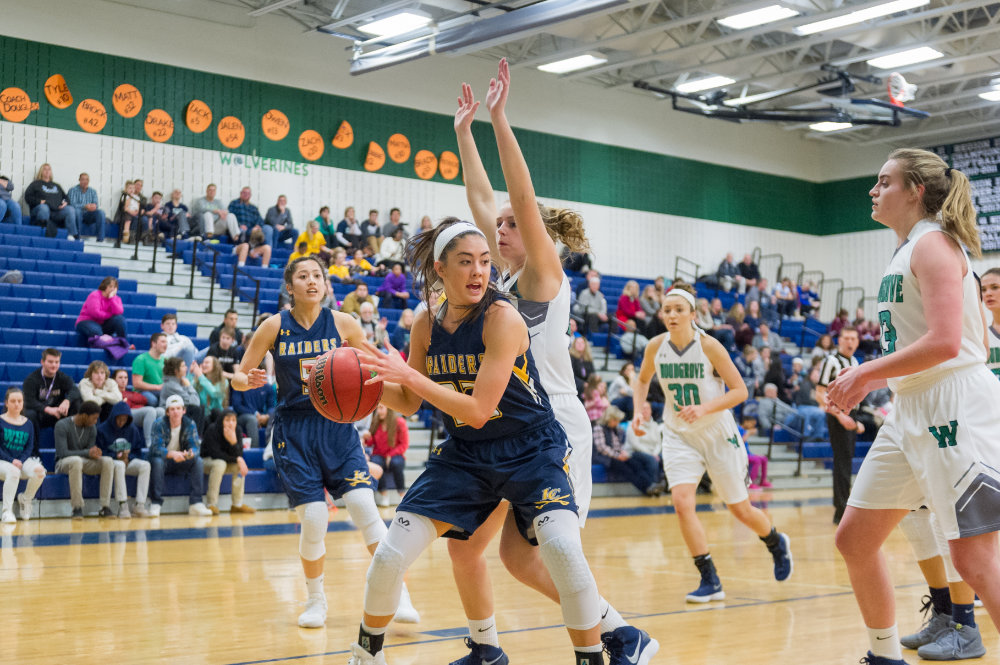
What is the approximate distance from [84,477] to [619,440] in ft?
20.9

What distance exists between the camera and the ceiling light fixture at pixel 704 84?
787 inches

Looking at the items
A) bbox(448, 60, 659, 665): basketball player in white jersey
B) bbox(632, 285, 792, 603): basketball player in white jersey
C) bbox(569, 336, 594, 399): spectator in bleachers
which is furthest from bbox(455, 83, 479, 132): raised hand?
bbox(569, 336, 594, 399): spectator in bleachers

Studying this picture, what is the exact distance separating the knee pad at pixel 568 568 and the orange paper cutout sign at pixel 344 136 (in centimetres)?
1623

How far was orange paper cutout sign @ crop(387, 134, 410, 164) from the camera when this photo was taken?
1928cm

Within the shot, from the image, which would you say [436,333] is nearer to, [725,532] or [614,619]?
[614,619]

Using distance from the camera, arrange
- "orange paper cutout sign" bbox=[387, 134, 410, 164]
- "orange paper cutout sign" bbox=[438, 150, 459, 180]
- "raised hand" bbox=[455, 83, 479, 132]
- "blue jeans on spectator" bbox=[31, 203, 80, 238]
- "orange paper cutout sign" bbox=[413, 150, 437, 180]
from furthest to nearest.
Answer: "orange paper cutout sign" bbox=[438, 150, 459, 180] → "orange paper cutout sign" bbox=[413, 150, 437, 180] → "orange paper cutout sign" bbox=[387, 134, 410, 164] → "blue jeans on spectator" bbox=[31, 203, 80, 238] → "raised hand" bbox=[455, 83, 479, 132]

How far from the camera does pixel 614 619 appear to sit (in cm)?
359

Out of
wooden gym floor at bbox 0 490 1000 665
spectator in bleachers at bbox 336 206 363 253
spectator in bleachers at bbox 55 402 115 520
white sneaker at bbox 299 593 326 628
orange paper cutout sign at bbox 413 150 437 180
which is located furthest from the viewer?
orange paper cutout sign at bbox 413 150 437 180

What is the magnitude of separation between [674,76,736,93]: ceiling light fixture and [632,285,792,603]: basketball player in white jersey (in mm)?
14813

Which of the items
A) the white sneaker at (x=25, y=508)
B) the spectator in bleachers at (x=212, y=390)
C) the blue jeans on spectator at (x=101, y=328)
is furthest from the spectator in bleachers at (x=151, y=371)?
the white sneaker at (x=25, y=508)

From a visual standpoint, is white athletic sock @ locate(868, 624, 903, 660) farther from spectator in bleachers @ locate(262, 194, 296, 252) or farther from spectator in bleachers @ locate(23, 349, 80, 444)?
spectator in bleachers @ locate(262, 194, 296, 252)

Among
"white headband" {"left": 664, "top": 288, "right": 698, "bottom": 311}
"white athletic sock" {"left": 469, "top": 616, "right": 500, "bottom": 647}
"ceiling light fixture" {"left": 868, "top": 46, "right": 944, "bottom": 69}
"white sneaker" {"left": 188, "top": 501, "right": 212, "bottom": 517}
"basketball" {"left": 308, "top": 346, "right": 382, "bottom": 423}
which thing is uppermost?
"ceiling light fixture" {"left": 868, "top": 46, "right": 944, "bottom": 69}

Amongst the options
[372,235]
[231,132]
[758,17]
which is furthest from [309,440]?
[231,132]

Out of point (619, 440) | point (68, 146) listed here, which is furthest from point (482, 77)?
point (619, 440)
